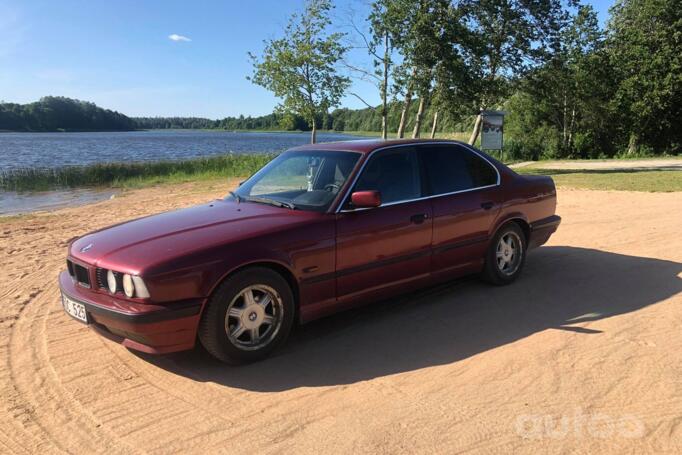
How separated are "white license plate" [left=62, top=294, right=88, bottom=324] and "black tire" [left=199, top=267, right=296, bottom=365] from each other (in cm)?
89

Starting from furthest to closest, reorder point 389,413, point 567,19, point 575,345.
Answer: point 567,19, point 575,345, point 389,413

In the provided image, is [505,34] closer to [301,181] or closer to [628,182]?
[628,182]

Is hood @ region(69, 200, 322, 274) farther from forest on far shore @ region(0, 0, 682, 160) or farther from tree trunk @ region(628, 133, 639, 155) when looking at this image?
tree trunk @ region(628, 133, 639, 155)

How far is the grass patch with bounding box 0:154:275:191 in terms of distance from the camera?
2284 centimetres

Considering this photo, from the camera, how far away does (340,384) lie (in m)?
3.57

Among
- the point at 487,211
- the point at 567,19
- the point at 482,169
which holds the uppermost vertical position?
the point at 567,19

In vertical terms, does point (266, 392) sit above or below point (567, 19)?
below

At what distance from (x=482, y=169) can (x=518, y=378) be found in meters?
2.66

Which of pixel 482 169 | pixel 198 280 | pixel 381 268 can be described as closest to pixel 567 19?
pixel 482 169

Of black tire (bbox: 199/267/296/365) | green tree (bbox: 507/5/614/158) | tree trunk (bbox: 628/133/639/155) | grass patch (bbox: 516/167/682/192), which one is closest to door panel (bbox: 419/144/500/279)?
black tire (bbox: 199/267/296/365)

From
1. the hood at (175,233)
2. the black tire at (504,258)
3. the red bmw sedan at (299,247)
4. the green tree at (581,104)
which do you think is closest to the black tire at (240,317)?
the red bmw sedan at (299,247)

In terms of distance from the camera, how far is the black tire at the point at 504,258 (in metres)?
5.54

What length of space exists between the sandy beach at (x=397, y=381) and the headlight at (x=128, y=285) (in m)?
0.66

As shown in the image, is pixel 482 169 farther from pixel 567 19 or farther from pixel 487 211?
pixel 567 19
